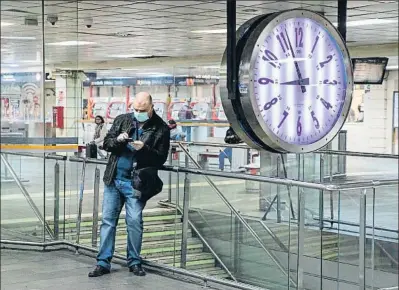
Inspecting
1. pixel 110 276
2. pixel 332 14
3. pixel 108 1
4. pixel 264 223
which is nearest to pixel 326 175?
pixel 332 14

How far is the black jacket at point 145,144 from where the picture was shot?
5.87m

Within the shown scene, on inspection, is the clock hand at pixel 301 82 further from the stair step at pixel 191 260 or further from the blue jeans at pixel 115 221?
the stair step at pixel 191 260

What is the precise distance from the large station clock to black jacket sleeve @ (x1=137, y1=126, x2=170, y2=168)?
1937 mm

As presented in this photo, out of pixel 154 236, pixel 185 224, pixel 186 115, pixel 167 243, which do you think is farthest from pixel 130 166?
pixel 186 115

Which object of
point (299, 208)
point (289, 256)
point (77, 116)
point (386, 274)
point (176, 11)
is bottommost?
point (386, 274)

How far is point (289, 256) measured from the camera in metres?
6.36

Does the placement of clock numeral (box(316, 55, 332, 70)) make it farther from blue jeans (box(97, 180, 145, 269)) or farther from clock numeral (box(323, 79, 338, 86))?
blue jeans (box(97, 180, 145, 269))

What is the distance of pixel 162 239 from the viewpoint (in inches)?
336

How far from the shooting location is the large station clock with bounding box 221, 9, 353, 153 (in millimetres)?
3910

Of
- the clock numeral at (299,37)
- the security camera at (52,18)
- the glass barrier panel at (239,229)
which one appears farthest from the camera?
the glass barrier panel at (239,229)

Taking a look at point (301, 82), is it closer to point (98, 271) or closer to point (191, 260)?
point (98, 271)

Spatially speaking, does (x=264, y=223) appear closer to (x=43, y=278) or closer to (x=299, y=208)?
(x=299, y=208)

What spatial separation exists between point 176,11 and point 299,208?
5.32m

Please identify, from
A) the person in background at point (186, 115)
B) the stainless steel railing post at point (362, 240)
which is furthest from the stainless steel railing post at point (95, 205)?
the person in background at point (186, 115)
